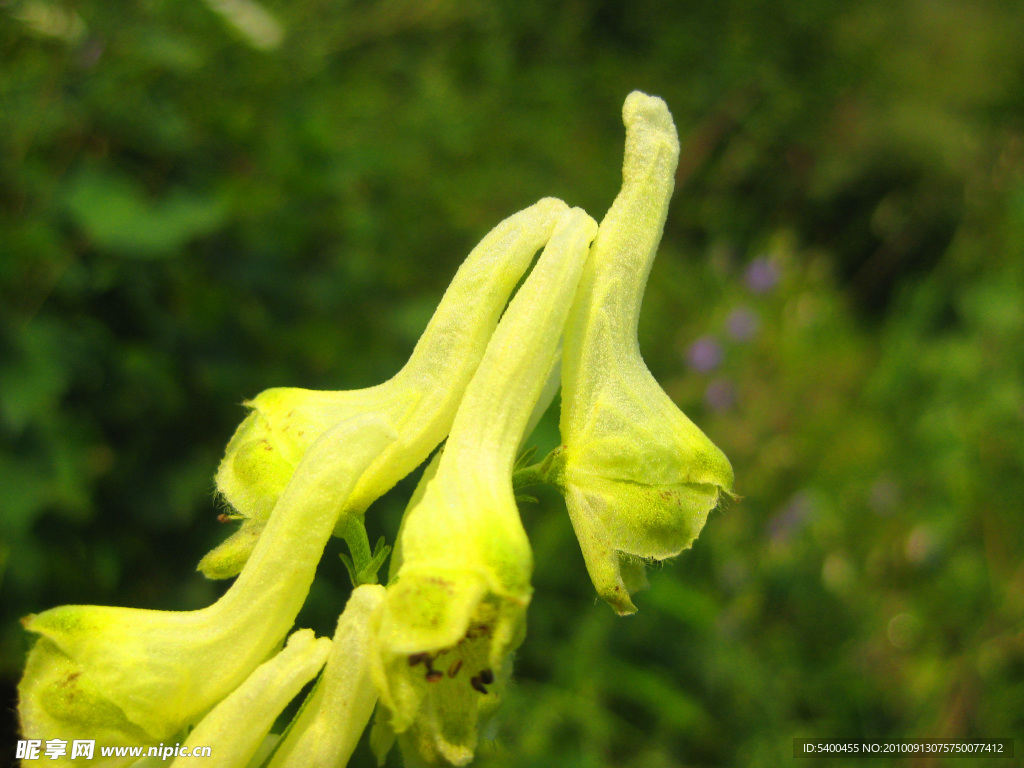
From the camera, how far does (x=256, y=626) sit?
40.4 inches

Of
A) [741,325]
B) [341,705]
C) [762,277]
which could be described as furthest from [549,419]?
[762,277]

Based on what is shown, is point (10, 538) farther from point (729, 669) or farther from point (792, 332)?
point (792, 332)

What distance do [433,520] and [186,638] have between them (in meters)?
0.36

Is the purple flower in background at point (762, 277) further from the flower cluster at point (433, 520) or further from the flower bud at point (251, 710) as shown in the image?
the flower bud at point (251, 710)

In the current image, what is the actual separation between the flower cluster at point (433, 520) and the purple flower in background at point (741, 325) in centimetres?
304

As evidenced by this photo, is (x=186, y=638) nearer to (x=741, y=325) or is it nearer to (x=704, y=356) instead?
(x=704, y=356)

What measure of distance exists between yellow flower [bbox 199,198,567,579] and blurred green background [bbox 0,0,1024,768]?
0.47 metres

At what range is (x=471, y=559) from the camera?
0.87 metres

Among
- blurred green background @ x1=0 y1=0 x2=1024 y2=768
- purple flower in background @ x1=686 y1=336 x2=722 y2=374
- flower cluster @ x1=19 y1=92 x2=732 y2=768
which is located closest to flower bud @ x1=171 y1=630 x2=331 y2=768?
flower cluster @ x1=19 y1=92 x2=732 y2=768

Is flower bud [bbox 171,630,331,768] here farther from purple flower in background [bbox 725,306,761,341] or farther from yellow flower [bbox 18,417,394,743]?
purple flower in background [bbox 725,306,761,341]

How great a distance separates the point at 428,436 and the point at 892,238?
779cm

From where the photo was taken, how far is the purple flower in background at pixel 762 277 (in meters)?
4.30

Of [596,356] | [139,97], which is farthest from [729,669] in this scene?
[139,97]

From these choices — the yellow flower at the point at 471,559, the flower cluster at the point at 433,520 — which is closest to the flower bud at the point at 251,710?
the flower cluster at the point at 433,520
